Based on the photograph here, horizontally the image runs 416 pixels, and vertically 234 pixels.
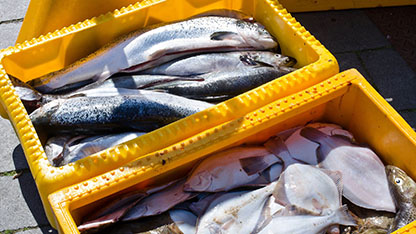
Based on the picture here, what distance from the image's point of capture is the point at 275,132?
2561 millimetres

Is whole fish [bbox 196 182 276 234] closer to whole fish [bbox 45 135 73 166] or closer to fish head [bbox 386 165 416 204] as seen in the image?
fish head [bbox 386 165 416 204]

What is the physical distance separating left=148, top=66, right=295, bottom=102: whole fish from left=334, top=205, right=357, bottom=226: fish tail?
2.73 feet

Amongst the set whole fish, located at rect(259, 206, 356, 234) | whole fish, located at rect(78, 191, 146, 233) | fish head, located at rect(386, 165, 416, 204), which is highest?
whole fish, located at rect(78, 191, 146, 233)

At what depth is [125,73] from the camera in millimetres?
2730

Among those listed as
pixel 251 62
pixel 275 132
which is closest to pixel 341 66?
pixel 251 62

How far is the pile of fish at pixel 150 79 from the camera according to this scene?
2422 millimetres

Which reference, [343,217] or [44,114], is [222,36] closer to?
[44,114]

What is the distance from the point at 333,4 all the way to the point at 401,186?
225cm

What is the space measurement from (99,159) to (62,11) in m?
1.23

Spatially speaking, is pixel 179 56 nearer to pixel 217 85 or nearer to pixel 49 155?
pixel 217 85

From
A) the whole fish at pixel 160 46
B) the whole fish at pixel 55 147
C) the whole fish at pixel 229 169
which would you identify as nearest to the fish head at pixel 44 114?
the whole fish at pixel 55 147

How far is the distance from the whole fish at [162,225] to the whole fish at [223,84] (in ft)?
2.21

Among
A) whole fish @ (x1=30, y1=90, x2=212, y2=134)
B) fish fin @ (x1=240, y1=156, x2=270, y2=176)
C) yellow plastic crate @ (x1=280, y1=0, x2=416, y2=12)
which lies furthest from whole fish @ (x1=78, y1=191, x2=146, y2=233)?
yellow plastic crate @ (x1=280, y1=0, x2=416, y2=12)

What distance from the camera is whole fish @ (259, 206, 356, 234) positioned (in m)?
2.04
